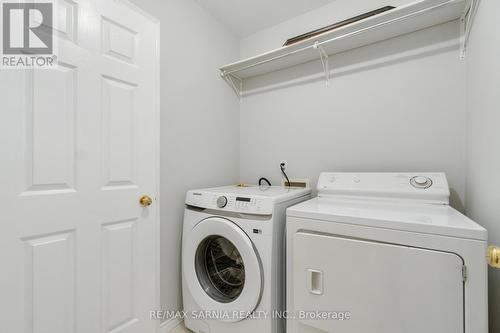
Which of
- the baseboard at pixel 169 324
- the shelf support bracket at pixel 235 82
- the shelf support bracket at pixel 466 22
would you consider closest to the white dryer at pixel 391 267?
the shelf support bracket at pixel 466 22

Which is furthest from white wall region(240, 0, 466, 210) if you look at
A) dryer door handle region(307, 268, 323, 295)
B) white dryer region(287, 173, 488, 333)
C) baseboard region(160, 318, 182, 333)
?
baseboard region(160, 318, 182, 333)

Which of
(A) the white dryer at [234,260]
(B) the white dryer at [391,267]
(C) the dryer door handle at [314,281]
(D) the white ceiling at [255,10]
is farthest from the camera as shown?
(D) the white ceiling at [255,10]

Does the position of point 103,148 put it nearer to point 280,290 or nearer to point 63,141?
point 63,141

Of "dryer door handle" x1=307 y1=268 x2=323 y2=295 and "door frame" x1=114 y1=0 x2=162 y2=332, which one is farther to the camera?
"door frame" x1=114 y1=0 x2=162 y2=332

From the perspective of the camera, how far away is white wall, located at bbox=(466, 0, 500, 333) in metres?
0.82

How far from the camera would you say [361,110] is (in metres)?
1.64

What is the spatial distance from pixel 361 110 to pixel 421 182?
654 mm

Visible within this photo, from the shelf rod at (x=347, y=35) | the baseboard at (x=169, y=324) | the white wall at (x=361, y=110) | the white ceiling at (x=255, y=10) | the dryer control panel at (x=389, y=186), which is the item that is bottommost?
the baseboard at (x=169, y=324)

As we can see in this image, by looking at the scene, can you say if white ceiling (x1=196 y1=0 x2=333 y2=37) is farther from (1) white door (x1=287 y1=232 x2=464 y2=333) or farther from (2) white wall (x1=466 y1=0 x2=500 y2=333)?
(1) white door (x1=287 y1=232 x2=464 y2=333)

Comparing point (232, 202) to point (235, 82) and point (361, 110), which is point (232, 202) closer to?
point (361, 110)

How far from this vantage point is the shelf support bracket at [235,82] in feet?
6.83

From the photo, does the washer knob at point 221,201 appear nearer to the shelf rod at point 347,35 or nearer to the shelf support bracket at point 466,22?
the shelf rod at point 347,35

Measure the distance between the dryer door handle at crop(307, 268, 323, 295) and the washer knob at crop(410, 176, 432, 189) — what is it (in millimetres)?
759

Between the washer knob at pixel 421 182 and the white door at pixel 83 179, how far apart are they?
61.4 inches
